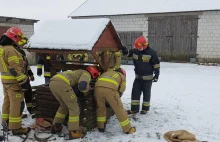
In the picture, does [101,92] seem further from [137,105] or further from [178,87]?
[178,87]

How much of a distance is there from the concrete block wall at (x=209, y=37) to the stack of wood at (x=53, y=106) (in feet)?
41.3

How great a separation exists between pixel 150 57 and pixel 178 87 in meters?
3.57

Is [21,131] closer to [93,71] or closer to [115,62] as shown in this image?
[93,71]

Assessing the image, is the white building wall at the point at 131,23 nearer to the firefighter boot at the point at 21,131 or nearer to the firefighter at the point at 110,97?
the firefighter at the point at 110,97

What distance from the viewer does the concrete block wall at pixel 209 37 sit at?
1608 centimetres

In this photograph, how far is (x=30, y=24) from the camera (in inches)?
594

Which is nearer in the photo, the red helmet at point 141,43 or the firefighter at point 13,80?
the firefighter at point 13,80

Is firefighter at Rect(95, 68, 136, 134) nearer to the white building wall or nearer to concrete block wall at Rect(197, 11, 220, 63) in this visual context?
concrete block wall at Rect(197, 11, 220, 63)

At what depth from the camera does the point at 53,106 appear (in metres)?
5.33

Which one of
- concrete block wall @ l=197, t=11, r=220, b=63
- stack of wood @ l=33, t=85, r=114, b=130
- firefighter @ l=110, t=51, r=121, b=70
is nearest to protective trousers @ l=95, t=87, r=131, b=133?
stack of wood @ l=33, t=85, r=114, b=130

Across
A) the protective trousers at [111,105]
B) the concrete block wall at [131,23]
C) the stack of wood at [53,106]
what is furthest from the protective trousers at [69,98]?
the concrete block wall at [131,23]

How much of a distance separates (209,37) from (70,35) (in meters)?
13.3

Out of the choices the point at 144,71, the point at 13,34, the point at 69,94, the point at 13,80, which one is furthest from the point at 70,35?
the point at 144,71

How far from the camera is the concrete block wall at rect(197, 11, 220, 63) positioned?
16078 mm
